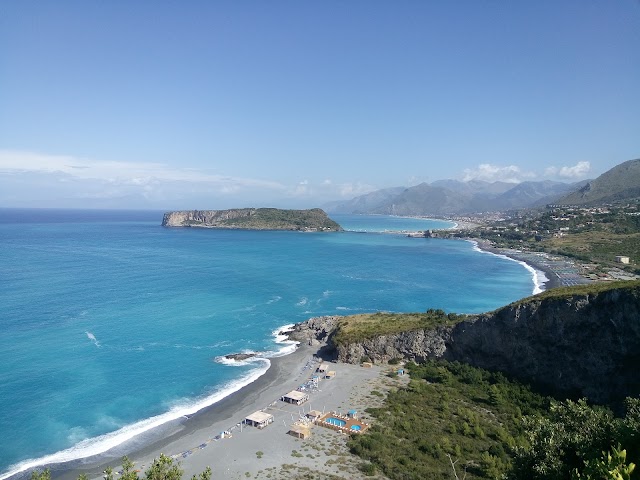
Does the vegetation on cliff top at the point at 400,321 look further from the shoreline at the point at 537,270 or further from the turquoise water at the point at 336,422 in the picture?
the shoreline at the point at 537,270

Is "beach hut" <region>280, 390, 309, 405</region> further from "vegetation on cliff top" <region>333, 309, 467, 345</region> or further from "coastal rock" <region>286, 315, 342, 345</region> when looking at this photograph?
"coastal rock" <region>286, 315, 342, 345</region>

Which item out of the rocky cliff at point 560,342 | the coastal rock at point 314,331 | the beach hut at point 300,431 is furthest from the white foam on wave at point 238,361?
the beach hut at point 300,431

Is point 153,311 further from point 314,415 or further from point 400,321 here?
point 314,415

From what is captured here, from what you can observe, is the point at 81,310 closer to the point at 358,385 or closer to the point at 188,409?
the point at 188,409

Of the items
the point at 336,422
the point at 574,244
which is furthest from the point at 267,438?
the point at 574,244

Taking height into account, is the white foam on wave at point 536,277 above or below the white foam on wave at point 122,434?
above

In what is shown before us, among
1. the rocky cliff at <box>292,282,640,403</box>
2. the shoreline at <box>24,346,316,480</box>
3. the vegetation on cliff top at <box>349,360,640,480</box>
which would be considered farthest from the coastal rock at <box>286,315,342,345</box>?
the vegetation on cliff top at <box>349,360,640,480</box>
